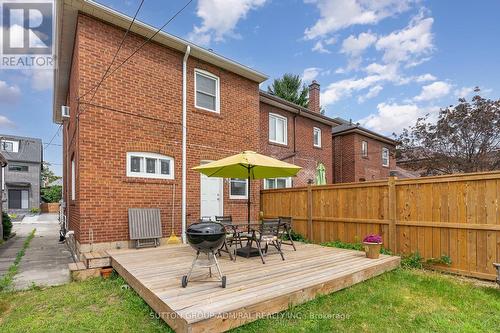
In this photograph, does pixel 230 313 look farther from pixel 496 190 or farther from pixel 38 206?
pixel 38 206

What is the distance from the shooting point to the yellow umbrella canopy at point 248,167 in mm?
5855

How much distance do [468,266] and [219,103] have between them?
25.2ft

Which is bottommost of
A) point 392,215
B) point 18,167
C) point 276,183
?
point 392,215

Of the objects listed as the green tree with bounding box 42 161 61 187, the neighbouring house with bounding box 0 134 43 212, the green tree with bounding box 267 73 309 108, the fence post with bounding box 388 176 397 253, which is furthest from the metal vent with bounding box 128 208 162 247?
the green tree with bounding box 42 161 61 187

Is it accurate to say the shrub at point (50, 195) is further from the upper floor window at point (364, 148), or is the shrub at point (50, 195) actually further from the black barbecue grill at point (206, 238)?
the black barbecue grill at point (206, 238)

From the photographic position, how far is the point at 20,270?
6406 mm

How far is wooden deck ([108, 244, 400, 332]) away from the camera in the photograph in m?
3.27

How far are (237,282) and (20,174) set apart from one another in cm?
3635

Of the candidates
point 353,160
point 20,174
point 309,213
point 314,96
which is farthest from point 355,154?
point 20,174

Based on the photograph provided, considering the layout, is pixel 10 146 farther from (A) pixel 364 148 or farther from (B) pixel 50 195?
(A) pixel 364 148

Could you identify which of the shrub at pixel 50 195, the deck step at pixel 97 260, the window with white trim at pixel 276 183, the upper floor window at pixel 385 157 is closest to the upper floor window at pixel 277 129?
the window with white trim at pixel 276 183

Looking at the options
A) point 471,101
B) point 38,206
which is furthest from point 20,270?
point 38,206

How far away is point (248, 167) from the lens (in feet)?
21.6

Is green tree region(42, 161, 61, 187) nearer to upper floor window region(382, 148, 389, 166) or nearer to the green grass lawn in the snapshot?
upper floor window region(382, 148, 389, 166)
